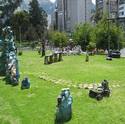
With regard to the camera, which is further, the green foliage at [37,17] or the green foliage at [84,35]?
the green foliage at [37,17]

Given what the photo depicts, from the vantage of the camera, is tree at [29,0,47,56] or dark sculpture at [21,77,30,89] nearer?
dark sculpture at [21,77,30,89]

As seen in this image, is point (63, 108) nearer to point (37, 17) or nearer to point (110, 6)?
point (37, 17)

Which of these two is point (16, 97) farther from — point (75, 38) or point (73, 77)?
point (75, 38)

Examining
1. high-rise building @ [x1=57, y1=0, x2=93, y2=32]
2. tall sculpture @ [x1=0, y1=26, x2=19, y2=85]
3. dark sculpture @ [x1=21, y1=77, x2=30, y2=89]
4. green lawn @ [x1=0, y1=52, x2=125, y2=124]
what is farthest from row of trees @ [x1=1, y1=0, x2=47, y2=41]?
dark sculpture @ [x1=21, y1=77, x2=30, y2=89]

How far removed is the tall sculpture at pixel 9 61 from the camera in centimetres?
3016

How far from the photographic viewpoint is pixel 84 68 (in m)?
38.3

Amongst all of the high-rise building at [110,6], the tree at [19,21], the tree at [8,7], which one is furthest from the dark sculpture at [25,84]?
Answer: the high-rise building at [110,6]

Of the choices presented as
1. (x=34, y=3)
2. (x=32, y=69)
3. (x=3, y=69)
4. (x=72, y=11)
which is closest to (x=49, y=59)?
A: (x=32, y=69)

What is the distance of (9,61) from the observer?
106 feet

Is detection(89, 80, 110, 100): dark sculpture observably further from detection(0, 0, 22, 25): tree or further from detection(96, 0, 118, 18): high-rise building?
detection(96, 0, 118, 18): high-rise building

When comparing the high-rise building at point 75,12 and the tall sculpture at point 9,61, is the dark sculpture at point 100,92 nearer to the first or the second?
the tall sculpture at point 9,61

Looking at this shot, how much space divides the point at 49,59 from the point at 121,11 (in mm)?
112161

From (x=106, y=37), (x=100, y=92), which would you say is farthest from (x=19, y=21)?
(x=100, y=92)

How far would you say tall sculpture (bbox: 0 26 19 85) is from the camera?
30163 millimetres
